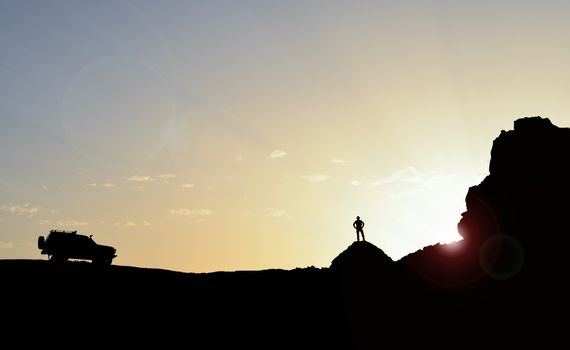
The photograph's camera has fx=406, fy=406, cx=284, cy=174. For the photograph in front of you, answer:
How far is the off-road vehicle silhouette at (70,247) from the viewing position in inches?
822

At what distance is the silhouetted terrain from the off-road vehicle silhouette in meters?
6.07

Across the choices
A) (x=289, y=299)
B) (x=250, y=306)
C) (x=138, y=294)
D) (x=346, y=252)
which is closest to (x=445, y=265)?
(x=346, y=252)

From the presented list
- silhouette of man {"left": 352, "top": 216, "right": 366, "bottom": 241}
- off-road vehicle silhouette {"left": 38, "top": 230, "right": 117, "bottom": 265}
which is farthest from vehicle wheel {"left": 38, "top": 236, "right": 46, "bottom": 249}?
silhouette of man {"left": 352, "top": 216, "right": 366, "bottom": 241}

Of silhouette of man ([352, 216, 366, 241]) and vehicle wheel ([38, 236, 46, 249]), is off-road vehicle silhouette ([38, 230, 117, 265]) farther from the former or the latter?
silhouette of man ([352, 216, 366, 241])

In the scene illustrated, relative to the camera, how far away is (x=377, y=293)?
16.7m

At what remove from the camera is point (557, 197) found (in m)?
19.7

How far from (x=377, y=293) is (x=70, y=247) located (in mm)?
15857

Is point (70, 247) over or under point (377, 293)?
over

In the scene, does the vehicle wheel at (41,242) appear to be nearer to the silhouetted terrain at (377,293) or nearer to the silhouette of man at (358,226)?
the silhouetted terrain at (377,293)

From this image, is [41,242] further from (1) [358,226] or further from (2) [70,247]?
(1) [358,226]

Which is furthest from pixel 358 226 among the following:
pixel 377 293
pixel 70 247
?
→ pixel 70 247

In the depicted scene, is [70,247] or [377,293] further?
[70,247]

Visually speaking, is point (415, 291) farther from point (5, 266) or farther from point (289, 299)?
point (5, 266)

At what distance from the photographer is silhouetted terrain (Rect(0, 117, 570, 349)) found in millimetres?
13875
